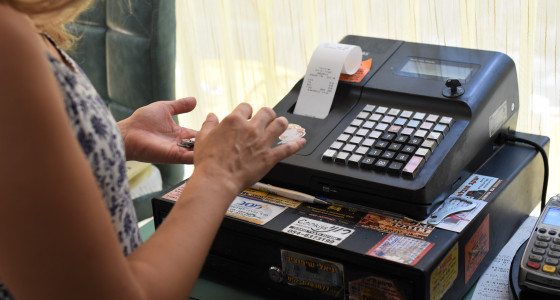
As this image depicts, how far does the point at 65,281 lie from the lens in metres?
0.54

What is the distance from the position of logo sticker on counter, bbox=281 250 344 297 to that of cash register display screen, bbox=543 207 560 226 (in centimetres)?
30

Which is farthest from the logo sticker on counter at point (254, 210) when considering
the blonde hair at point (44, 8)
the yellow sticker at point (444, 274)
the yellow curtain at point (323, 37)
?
the yellow curtain at point (323, 37)

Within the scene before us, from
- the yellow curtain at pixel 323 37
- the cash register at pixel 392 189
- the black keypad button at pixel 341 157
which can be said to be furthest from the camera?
the yellow curtain at pixel 323 37

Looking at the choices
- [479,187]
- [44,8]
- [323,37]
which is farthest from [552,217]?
[323,37]

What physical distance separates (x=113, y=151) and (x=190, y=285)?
0.50 feet

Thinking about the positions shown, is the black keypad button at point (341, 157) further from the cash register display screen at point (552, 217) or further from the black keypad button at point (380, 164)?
the cash register display screen at point (552, 217)

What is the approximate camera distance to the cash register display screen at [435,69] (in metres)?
1.02

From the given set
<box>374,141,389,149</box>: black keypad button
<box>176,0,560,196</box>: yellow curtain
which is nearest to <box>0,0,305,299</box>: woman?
<box>374,141,389,149</box>: black keypad button

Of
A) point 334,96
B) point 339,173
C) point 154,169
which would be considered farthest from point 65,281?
point 154,169

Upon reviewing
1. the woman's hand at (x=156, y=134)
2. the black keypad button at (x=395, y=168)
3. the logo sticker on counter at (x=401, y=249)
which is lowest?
the logo sticker on counter at (x=401, y=249)

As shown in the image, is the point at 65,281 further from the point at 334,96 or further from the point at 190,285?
the point at 334,96

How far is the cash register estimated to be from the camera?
2.70 ft

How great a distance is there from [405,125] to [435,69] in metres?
0.14

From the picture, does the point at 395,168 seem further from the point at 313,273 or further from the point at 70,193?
the point at 70,193
